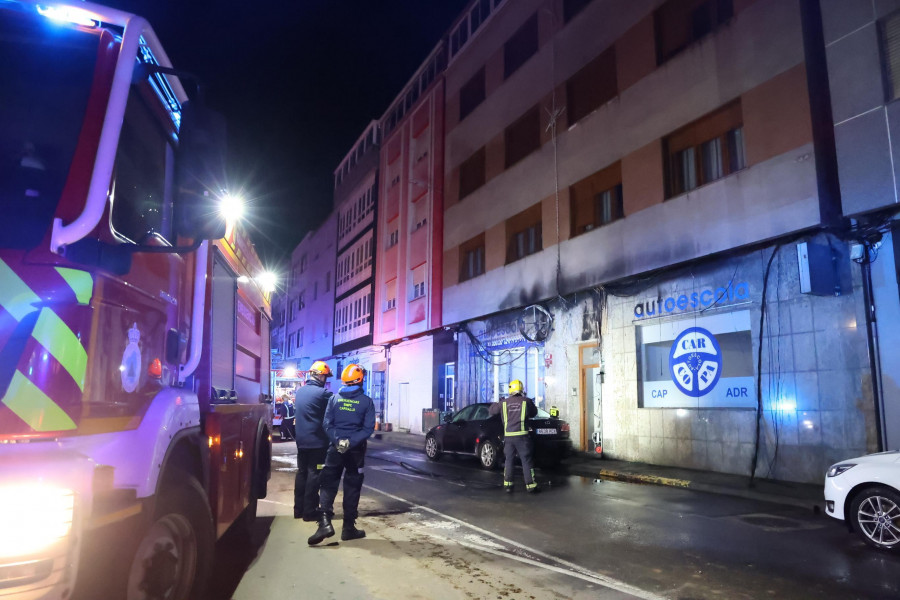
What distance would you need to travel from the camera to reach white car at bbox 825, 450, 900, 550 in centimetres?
611

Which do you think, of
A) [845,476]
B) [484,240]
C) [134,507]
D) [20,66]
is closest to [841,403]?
[845,476]

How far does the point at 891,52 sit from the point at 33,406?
1261cm

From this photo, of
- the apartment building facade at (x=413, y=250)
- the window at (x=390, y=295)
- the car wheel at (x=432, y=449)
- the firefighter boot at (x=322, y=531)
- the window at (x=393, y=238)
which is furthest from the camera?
the window at (x=393, y=238)

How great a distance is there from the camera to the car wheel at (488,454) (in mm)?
13289

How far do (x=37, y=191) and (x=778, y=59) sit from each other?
13.0 metres

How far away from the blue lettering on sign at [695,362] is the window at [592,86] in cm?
691

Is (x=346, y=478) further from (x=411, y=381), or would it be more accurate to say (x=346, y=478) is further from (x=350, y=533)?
(x=411, y=381)

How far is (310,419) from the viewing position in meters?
7.29

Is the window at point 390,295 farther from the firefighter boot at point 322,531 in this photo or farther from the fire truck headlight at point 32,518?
the fire truck headlight at point 32,518

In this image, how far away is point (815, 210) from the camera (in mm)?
10680

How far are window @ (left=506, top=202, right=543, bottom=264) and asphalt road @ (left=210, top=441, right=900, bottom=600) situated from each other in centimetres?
1112

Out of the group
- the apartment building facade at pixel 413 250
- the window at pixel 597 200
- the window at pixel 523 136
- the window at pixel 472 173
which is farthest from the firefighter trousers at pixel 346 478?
the window at pixel 472 173

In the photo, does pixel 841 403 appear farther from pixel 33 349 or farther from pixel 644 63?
pixel 33 349

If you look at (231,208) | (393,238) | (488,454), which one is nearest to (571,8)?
(488,454)
